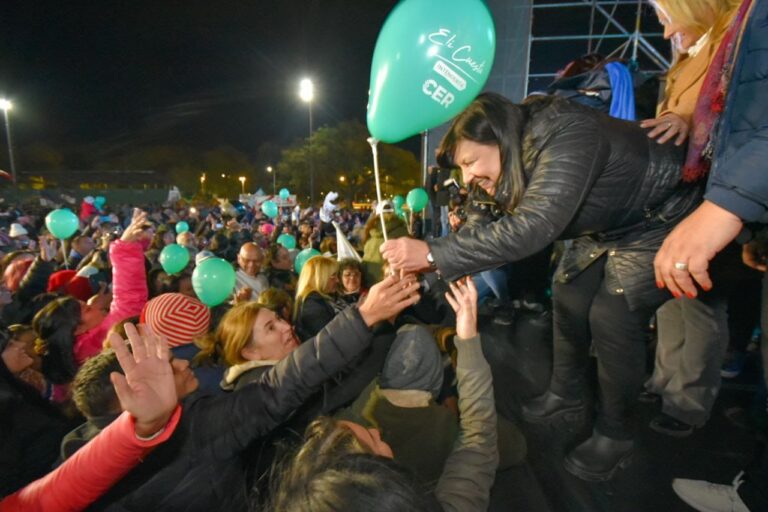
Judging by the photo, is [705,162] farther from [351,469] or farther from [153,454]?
[153,454]

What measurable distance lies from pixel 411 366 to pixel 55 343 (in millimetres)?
2375

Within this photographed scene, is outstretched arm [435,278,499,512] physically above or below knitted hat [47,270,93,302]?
above

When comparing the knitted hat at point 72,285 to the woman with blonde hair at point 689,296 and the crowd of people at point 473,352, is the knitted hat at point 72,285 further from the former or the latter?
the woman with blonde hair at point 689,296

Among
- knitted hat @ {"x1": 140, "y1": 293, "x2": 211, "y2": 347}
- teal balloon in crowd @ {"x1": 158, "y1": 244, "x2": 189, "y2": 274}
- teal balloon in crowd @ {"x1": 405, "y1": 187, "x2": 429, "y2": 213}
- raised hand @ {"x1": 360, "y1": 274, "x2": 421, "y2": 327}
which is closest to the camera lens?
raised hand @ {"x1": 360, "y1": 274, "x2": 421, "y2": 327}

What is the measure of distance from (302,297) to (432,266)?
186 cm

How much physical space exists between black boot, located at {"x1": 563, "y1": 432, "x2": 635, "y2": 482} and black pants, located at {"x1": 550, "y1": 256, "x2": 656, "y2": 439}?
0.13 ft

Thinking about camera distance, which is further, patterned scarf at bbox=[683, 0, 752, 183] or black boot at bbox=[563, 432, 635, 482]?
black boot at bbox=[563, 432, 635, 482]

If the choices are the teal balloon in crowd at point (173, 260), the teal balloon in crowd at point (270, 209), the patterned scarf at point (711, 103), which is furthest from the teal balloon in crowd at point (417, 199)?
the patterned scarf at point (711, 103)

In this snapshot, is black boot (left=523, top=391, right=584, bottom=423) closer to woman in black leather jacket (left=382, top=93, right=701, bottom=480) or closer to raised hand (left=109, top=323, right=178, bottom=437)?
woman in black leather jacket (left=382, top=93, right=701, bottom=480)

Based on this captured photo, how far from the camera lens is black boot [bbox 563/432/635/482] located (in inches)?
73.7

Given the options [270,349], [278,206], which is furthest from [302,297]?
[278,206]

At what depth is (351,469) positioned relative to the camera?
0.87 metres

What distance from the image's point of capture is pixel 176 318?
2539 millimetres

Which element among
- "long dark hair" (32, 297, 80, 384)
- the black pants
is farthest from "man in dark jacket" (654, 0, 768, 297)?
"long dark hair" (32, 297, 80, 384)
